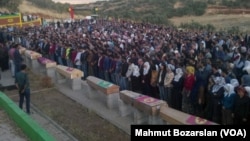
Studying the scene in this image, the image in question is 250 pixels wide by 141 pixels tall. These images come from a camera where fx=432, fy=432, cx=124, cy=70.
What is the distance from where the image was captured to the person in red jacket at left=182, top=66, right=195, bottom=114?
481 inches

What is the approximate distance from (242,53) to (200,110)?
13.7 ft

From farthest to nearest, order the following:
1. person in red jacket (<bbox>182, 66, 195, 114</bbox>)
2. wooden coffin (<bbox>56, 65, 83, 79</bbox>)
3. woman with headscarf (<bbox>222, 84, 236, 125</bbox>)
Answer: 1. wooden coffin (<bbox>56, 65, 83, 79</bbox>)
2. person in red jacket (<bbox>182, 66, 195, 114</bbox>)
3. woman with headscarf (<bbox>222, 84, 236, 125</bbox>)

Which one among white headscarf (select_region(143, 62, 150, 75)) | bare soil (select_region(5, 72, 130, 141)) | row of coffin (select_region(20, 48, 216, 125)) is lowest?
bare soil (select_region(5, 72, 130, 141))

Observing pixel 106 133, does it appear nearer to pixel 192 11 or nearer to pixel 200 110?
pixel 200 110

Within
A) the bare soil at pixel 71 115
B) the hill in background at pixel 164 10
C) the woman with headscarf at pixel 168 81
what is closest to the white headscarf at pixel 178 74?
the woman with headscarf at pixel 168 81

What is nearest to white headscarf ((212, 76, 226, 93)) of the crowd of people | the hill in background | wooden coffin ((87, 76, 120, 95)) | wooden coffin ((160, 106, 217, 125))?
the crowd of people

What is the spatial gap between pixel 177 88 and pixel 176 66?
93cm

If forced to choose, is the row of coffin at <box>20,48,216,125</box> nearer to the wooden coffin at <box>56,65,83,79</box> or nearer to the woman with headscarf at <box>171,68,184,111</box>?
the wooden coffin at <box>56,65,83,79</box>

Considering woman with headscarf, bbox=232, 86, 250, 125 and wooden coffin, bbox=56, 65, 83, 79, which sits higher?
woman with headscarf, bbox=232, 86, 250, 125

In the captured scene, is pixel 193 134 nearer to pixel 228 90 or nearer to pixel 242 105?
pixel 242 105

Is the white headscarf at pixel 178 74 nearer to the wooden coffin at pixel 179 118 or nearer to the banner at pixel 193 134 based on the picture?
the wooden coffin at pixel 179 118

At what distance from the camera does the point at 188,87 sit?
40.3 feet

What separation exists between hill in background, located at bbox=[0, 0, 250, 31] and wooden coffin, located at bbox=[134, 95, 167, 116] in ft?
112

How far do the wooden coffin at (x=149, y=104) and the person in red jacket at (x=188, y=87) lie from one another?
1158 millimetres
